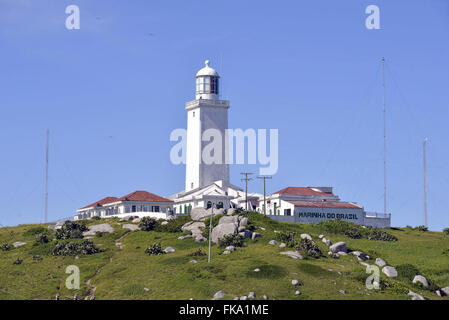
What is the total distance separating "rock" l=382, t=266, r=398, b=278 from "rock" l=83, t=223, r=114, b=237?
38711 millimetres

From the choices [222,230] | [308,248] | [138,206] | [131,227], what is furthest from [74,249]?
[308,248]

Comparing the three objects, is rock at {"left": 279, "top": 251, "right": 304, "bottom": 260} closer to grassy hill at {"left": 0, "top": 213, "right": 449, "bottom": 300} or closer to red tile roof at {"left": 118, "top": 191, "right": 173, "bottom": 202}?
grassy hill at {"left": 0, "top": 213, "right": 449, "bottom": 300}

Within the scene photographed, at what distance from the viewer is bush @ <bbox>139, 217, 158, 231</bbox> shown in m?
118

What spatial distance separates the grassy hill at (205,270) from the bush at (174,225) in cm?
143

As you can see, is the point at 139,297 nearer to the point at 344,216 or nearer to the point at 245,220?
the point at 245,220

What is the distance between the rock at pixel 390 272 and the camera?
3856 inches

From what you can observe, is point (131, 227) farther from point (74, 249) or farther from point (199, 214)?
point (74, 249)

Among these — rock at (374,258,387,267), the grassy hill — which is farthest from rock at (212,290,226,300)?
rock at (374,258,387,267)

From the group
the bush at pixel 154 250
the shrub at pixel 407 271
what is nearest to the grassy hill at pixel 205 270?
the shrub at pixel 407 271

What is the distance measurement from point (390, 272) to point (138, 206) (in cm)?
4846

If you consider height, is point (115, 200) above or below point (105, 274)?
above
